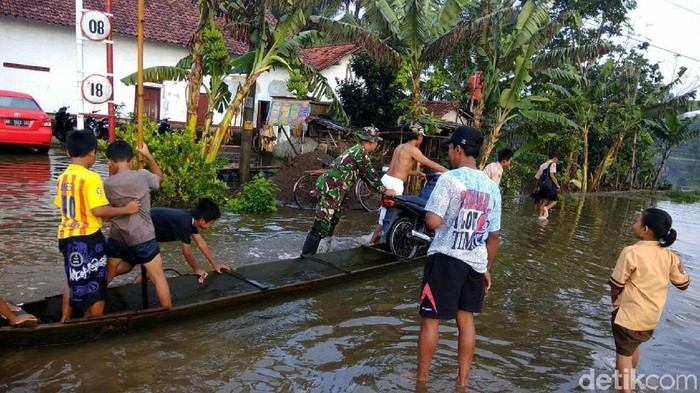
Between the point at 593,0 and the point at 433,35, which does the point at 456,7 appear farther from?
the point at 593,0

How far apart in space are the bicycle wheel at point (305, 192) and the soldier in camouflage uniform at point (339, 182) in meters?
4.74

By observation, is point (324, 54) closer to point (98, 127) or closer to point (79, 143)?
point (98, 127)

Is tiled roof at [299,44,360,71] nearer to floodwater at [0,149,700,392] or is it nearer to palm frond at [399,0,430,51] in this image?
palm frond at [399,0,430,51]

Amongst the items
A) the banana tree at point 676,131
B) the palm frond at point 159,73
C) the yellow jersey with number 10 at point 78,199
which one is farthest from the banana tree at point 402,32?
the banana tree at point 676,131

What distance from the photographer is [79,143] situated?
391 centimetres

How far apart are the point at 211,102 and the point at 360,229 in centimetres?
410

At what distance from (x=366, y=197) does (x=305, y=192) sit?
1.56 metres

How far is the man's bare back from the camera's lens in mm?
7084

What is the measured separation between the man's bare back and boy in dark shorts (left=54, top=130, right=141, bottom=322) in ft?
13.5

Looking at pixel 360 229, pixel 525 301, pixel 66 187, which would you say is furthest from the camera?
pixel 360 229

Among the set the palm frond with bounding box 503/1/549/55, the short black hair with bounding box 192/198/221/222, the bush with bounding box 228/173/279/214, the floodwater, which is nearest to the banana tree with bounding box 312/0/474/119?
the palm frond with bounding box 503/1/549/55

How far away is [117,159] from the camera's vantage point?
427 cm

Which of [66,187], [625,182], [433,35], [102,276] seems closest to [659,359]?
[102,276]

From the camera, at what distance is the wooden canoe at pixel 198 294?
403 cm
